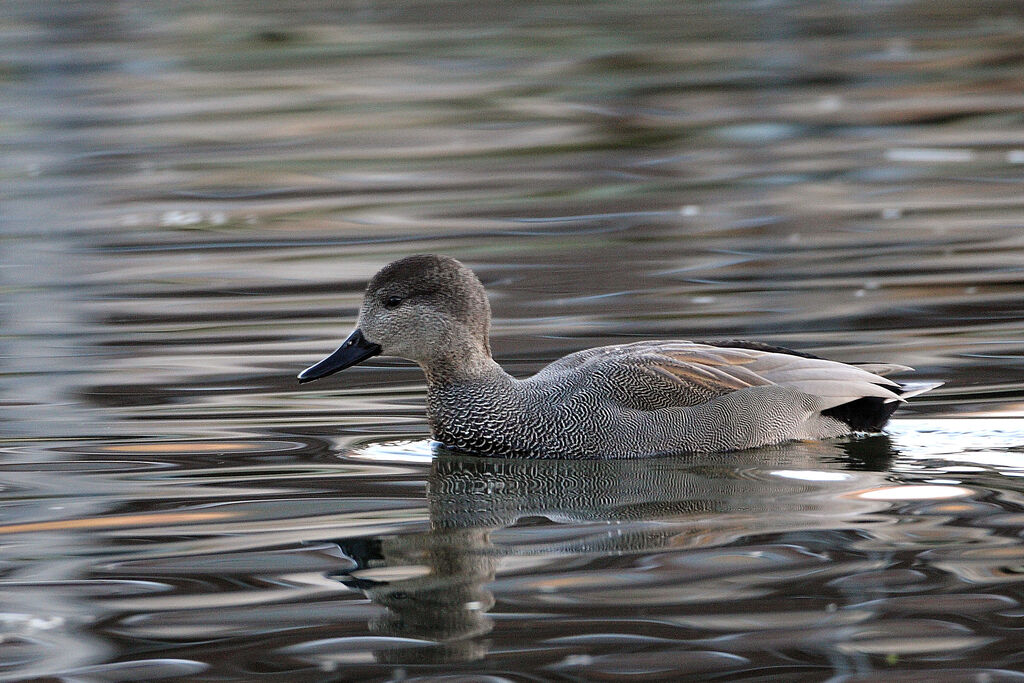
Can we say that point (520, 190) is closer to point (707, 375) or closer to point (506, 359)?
point (506, 359)

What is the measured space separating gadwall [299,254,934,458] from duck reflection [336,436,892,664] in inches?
3.1

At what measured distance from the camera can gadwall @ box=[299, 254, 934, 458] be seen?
21.0 feet

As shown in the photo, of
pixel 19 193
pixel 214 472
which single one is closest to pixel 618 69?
pixel 19 193

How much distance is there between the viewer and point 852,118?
53.3ft

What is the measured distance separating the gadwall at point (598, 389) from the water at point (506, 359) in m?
0.13

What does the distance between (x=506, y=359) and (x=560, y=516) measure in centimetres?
241

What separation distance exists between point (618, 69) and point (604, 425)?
546 inches

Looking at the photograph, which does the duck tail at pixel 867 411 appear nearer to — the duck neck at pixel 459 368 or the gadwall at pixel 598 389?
the gadwall at pixel 598 389

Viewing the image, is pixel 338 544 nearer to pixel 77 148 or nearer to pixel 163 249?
pixel 163 249

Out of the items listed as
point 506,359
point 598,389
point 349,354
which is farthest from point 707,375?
point 506,359

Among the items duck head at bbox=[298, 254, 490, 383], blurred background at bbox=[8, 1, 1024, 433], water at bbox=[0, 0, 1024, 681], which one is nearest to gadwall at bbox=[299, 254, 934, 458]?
duck head at bbox=[298, 254, 490, 383]

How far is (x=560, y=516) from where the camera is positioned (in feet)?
18.5

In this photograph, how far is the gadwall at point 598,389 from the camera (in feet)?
21.0

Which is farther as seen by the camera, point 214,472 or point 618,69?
point 618,69
